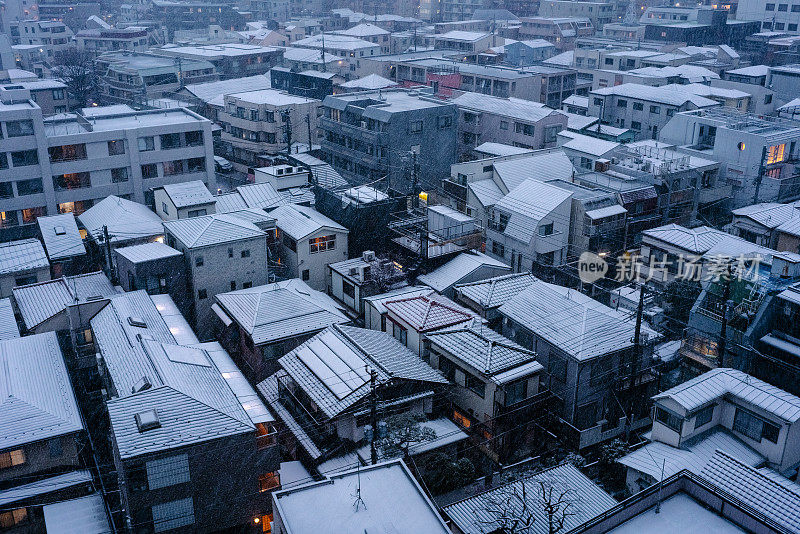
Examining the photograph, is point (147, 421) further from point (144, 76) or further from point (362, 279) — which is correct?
point (144, 76)

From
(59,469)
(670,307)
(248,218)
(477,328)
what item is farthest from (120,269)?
(670,307)

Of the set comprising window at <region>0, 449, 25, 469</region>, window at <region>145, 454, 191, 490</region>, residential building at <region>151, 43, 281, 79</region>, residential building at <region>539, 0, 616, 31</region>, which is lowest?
window at <region>0, 449, 25, 469</region>

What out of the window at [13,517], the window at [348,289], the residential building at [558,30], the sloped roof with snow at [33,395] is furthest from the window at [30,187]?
the residential building at [558,30]

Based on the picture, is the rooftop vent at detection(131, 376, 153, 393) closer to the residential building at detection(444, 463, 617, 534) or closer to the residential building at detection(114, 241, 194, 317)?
the residential building at detection(114, 241, 194, 317)

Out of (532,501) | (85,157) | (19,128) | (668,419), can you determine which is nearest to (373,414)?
(532,501)

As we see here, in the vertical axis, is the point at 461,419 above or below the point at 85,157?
below

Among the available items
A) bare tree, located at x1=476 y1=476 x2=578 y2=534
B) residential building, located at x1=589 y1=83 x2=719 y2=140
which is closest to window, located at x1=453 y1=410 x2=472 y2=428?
bare tree, located at x1=476 y1=476 x2=578 y2=534

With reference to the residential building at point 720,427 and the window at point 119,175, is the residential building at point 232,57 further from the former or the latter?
the residential building at point 720,427

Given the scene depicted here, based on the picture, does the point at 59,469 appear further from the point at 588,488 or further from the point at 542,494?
the point at 588,488
